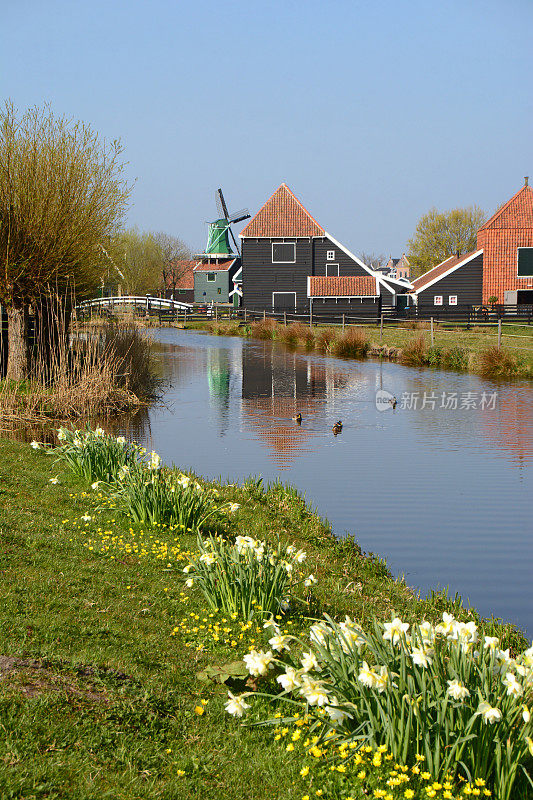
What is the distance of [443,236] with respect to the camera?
85875 mm

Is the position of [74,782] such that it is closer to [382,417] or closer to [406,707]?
[406,707]

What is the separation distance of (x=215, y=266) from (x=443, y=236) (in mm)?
25868

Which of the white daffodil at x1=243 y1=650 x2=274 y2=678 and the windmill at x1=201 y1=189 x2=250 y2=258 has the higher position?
the windmill at x1=201 y1=189 x2=250 y2=258

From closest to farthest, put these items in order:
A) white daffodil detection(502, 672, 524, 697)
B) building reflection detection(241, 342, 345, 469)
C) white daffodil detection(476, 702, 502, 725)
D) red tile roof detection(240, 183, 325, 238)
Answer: white daffodil detection(476, 702, 502, 725) < white daffodil detection(502, 672, 524, 697) < building reflection detection(241, 342, 345, 469) < red tile roof detection(240, 183, 325, 238)

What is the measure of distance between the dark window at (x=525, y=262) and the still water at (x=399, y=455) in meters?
30.7

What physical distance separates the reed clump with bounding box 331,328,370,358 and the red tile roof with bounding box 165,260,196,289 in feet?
215

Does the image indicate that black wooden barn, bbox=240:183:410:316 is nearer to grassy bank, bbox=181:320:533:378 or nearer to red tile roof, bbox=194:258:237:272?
grassy bank, bbox=181:320:533:378

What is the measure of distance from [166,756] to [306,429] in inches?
515

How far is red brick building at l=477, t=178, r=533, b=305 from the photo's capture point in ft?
176

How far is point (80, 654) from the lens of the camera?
4.66 m

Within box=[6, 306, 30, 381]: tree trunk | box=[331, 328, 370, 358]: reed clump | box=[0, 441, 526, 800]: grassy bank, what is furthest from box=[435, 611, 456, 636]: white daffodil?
box=[331, 328, 370, 358]: reed clump

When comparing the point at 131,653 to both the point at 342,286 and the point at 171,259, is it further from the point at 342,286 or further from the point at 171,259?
the point at 171,259

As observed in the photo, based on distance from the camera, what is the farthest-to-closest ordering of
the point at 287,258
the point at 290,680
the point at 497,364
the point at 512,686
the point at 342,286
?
1. the point at 287,258
2. the point at 342,286
3. the point at 497,364
4. the point at 290,680
5. the point at 512,686

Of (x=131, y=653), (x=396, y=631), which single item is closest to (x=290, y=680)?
(x=396, y=631)
